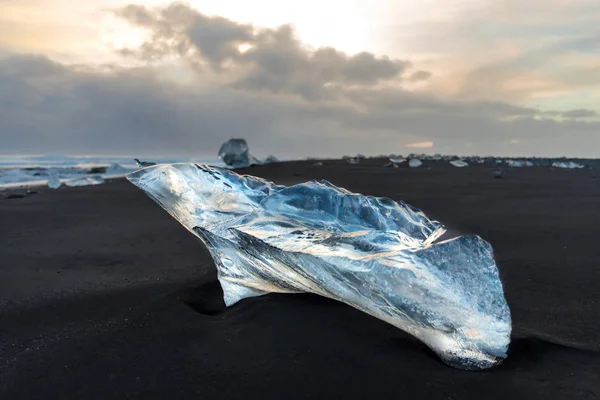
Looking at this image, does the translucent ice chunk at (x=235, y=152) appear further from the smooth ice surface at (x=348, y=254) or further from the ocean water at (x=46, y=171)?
the smooth ice surface at (x=348, y=254)

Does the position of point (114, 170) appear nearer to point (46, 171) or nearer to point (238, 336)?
point (46, 171)

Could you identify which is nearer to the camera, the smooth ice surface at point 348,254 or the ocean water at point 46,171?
the smooth ice surface at point 348,254

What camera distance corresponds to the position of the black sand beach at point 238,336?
5.38 feet

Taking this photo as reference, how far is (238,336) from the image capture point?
2014 mm

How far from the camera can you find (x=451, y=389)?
159 cm

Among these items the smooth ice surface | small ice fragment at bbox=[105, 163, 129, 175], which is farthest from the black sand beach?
small ice fragment at bbox=[105, 163, 129, 175]

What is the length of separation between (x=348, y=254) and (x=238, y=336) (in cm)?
73

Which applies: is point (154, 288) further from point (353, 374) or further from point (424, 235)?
point (424, 235)

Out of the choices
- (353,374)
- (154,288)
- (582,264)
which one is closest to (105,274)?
(154,288)

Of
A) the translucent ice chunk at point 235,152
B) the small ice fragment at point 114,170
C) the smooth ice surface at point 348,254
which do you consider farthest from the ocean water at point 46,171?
the smooth ice surface at point 348,254

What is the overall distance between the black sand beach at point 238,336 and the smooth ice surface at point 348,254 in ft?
0.50

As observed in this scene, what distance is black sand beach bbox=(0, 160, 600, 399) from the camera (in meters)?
1.64

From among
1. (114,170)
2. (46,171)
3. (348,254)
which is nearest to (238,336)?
(348,254)

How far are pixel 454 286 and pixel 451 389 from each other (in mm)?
404
